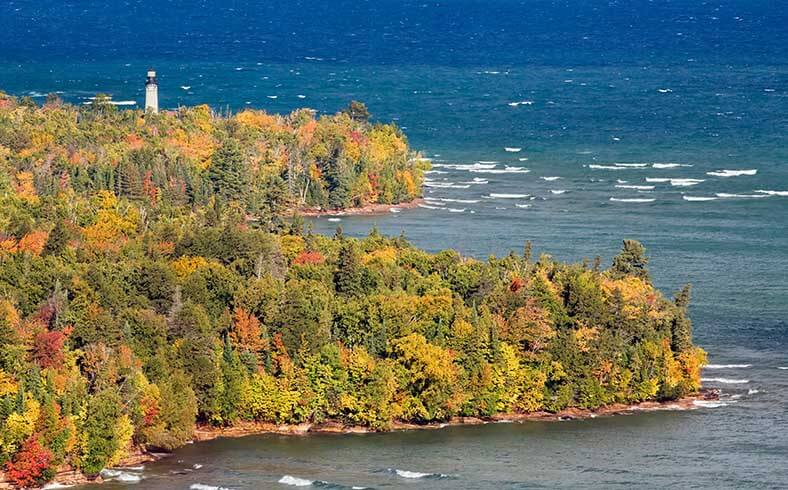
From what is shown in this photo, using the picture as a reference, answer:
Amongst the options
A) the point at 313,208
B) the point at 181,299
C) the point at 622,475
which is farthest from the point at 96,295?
the point at 313,208

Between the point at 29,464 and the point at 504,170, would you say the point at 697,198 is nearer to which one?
the point at 504,170

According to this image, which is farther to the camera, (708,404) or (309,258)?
(309,258)

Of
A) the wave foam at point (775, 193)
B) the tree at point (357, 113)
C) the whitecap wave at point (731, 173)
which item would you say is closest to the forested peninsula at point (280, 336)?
the wave foam at point (775, 193)

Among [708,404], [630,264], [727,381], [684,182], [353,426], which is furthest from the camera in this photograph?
[684,182]

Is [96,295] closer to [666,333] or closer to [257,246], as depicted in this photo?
[257,246]

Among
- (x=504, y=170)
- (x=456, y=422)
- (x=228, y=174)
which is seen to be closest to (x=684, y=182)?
(x=504, y=170)

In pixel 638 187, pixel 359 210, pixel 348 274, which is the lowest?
pixel 348 274

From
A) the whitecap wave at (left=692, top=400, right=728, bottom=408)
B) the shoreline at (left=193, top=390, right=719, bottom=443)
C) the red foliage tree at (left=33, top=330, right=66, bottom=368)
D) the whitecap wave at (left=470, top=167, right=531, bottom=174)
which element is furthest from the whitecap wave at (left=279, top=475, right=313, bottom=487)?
the whitecap wave at (left=470, top=167, right=531, bottom=174)
